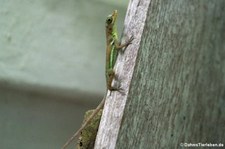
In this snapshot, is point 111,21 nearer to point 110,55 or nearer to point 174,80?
point 110,55

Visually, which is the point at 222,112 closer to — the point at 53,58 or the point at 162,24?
the point at 162,24

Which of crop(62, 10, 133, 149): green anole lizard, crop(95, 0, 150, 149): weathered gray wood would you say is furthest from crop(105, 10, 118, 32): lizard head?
crop(95, 0, 150, 149): weathered gray wood

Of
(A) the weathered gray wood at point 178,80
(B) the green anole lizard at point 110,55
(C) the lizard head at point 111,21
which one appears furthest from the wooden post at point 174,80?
(C) the lizard head at point 111,21

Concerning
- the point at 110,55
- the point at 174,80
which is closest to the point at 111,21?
the point at 110,55

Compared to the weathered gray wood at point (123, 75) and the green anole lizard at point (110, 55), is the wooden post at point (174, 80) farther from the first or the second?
the green anole lizard at point (110, 55)

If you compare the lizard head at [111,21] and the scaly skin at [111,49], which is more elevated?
the lizard head at [111,21]

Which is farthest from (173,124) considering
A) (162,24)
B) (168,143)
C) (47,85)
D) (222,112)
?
(47,85)
